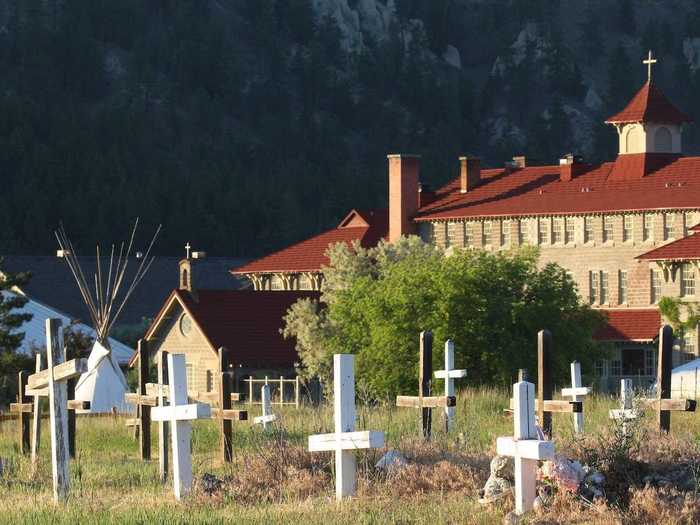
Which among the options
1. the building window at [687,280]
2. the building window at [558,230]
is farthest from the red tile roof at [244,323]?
the building window at [687,280]

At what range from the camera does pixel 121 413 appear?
4700cm

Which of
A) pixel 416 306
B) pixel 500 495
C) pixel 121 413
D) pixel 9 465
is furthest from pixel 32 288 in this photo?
pixel 500 495

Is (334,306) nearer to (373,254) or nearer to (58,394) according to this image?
(373,254)

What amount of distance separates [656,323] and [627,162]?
1341cm

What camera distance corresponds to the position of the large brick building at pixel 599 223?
9188cm

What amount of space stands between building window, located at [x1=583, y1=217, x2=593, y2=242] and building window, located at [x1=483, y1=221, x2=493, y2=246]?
586 cm

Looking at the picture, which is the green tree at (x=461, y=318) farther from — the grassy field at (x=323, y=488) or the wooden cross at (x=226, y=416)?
the grassy field at (x=323, y=488)

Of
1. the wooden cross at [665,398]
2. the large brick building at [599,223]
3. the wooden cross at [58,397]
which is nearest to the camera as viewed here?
the wooden cross at [58,397]

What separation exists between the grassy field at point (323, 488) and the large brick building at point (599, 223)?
6062cm

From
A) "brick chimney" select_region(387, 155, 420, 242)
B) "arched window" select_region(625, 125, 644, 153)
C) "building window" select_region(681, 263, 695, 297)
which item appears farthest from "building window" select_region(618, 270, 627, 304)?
"brick chimney" select_region(387, 155, 420, 242)

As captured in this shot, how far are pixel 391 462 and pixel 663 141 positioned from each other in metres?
82.3

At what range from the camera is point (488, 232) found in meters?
104

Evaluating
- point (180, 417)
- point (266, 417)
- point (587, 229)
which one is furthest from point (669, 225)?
point (180, 417)

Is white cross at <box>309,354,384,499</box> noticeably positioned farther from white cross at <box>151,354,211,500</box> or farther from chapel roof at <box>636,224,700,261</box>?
chapel roof at <box>636,224,700,261</box>
